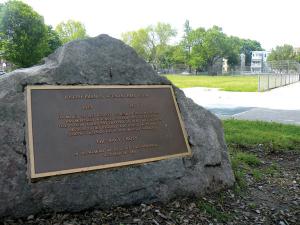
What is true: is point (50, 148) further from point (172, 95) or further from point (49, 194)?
point (172, 95)

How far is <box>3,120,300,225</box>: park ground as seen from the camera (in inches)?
141

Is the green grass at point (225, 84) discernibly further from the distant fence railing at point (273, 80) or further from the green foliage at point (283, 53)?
the green foliage at point (283, 53)

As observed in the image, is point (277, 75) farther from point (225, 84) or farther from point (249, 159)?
point (249, 159)

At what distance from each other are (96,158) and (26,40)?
26395 millimetres

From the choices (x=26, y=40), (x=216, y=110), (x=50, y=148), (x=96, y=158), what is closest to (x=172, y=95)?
(x=96, y=158)

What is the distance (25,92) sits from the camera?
375 cm

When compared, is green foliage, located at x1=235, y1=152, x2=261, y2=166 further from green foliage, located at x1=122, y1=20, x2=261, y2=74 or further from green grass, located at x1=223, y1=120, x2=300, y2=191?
green foliage, located at x1=122, y1=20, x2=261, y2=74

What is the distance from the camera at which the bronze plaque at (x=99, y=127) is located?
11.9ft

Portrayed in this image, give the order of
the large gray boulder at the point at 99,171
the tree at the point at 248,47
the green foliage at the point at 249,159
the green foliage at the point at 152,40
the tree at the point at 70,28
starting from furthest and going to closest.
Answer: the tree at the point at 248,47 < the green foliage at the point at 152,40 < the tree at the point at 70,28 < the green foliage at the point at 249,159 < the large gray boulder at the point at 99,171

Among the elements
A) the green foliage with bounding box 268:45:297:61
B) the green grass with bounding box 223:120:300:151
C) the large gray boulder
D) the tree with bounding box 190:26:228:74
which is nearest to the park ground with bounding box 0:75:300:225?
the large gray boulder

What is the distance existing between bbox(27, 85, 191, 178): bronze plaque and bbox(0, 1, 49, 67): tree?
2563 cm

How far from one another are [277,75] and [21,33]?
69.2 feet

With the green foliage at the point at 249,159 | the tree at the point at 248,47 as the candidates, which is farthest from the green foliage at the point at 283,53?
the green foliage at the point at 249,159

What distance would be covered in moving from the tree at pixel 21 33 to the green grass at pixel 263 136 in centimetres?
2324
